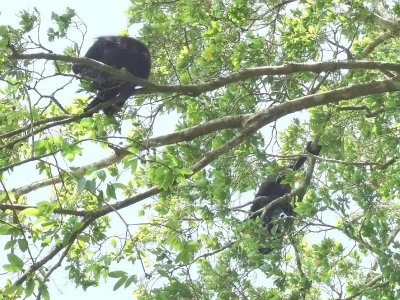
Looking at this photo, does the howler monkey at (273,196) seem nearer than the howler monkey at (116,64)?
No

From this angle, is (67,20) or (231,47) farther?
(231,47)

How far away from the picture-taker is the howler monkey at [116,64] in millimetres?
4312

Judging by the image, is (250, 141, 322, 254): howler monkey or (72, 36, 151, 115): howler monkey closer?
(72, 36, 151, 115): howler monkey

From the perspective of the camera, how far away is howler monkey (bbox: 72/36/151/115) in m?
4.31

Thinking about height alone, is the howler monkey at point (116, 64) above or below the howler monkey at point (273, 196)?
above

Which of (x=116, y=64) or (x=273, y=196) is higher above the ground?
(x=116, y=64)

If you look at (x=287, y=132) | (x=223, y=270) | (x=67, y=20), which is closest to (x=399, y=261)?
(x=223, y=270)

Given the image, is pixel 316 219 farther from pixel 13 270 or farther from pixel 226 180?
pixel 13 270

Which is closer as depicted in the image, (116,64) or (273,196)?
(116,64)

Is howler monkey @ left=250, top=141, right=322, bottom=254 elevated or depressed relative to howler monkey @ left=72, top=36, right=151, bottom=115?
depressed

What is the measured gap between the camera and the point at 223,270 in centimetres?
442

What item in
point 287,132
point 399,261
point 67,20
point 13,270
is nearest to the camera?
point 13,270

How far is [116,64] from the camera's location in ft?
16.0

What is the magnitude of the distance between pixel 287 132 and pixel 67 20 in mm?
3539
